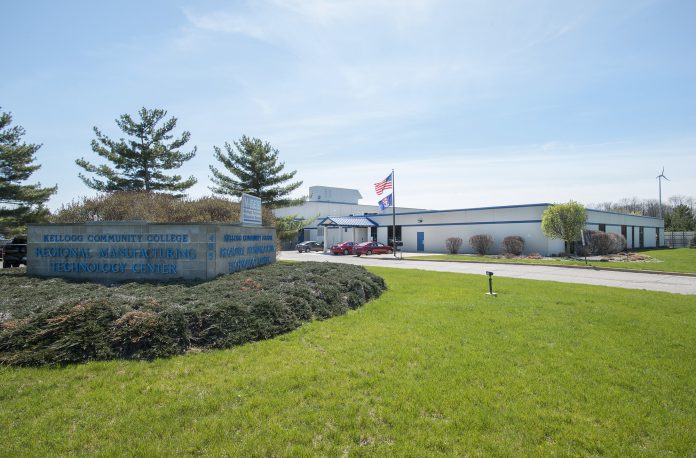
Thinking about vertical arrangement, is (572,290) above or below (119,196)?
below

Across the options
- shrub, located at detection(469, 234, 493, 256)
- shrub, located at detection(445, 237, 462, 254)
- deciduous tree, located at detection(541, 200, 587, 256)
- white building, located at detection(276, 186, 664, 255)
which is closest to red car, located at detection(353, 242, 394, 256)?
shrub, located at detection(445, 237, 462, 254)

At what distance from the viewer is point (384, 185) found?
3416 centimetres

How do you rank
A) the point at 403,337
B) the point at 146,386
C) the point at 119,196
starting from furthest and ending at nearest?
1. the point at 119,196
2. the point at 403,337
3. the point at 146,386

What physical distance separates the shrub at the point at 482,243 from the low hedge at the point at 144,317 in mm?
29586

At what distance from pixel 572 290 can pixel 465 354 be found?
365 inches

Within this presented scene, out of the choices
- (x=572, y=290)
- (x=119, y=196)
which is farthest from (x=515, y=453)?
(x=119, y=196)

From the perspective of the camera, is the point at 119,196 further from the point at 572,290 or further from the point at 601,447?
the point at 601,447

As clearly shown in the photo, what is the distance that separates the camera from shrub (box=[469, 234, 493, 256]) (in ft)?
120

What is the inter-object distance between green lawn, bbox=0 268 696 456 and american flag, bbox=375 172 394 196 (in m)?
27.0

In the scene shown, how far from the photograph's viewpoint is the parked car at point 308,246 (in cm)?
4466

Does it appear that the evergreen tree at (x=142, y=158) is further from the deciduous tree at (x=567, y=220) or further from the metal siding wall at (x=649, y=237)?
the metal siding wall at (x=649, y=237)

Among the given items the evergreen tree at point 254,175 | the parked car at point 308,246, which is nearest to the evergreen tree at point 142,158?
the evergreen tree at point 254,175

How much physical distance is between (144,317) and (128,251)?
5.80 meters

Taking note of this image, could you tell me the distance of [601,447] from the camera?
3.47m
